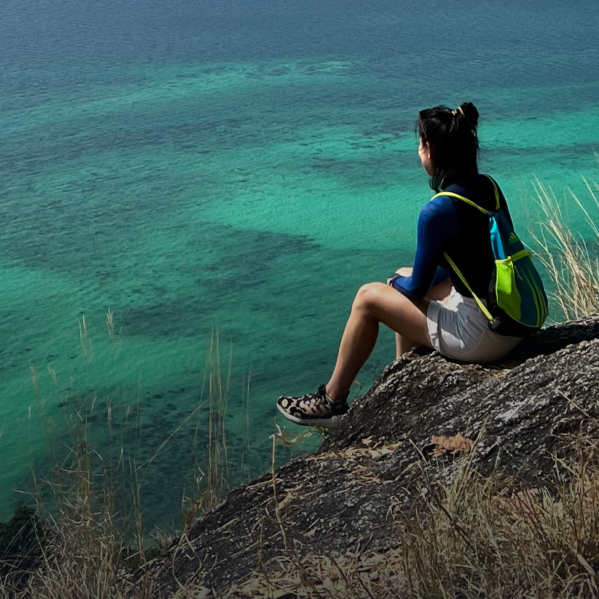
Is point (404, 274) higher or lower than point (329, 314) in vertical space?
higher

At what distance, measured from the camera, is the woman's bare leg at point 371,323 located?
2354 millimetres

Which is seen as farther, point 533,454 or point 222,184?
point 222,184

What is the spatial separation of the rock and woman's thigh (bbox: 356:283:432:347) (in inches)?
3.5

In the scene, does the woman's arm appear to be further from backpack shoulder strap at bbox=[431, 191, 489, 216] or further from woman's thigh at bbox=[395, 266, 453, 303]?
woman's thigh at bbox=[395, 266, 453, 303]

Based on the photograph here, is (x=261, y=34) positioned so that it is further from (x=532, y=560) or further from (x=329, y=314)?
(x=532, y=560)

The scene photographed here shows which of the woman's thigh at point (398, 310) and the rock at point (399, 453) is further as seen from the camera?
the woman's thigh at point (398, 310)

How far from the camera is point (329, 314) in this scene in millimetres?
5422

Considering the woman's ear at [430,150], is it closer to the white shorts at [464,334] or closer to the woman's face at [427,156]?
the woman's face at [427,156]

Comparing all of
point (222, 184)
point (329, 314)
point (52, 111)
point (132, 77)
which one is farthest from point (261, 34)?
point (329, 314)

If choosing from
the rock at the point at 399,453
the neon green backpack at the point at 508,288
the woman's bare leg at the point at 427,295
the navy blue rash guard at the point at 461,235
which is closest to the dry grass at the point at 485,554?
the rock at the point at 399,453

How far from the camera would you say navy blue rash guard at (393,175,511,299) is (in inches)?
87.1

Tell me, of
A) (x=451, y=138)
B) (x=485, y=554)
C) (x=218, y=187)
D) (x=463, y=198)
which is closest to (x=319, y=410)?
(x=463, y=198)

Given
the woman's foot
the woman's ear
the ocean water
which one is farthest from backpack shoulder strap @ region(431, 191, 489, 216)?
the ocean water

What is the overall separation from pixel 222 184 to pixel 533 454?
5814 mm
